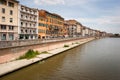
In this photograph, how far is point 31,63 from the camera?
27562 millimetres

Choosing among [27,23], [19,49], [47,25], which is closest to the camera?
[19,49]

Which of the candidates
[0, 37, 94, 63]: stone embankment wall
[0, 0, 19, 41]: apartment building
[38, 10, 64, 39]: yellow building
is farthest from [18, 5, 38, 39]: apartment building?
[0, 37, 94, 63]: stone embankment wall

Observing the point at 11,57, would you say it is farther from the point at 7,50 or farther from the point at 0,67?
the point at 0,67

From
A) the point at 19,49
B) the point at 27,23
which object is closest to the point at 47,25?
the point at 27,23

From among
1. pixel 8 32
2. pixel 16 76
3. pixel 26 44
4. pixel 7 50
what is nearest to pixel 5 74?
pixel 16 76

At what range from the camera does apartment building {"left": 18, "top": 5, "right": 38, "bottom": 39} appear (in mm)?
50469

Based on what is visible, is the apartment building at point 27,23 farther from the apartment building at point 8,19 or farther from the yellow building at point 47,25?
the yellow building at point 47,25

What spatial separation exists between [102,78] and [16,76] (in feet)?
37.9

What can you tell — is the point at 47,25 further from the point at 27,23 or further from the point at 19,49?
the point at 19,49

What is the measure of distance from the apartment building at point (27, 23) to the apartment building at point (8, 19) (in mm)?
2976

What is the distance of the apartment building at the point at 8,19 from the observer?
41.5m

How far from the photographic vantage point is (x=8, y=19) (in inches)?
1715

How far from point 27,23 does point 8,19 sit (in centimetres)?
1116

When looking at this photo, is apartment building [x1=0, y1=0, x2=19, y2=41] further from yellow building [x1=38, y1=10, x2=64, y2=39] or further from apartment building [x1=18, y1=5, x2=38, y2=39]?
yellow building [x1=38, y1=10, x2=64, y2=39]
